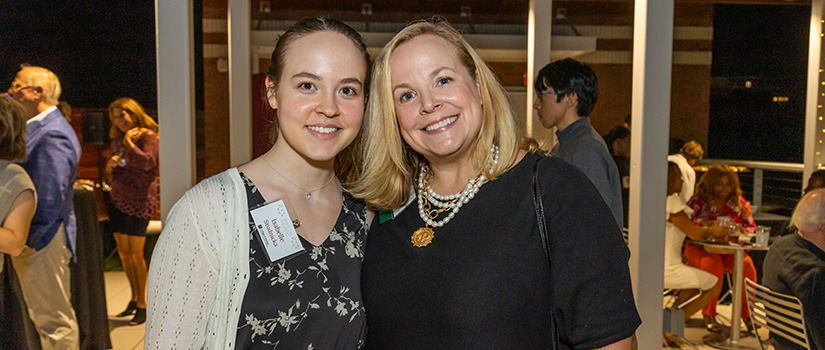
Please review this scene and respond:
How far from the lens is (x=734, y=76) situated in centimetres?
386

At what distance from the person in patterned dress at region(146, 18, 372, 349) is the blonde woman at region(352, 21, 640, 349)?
72 millimetres

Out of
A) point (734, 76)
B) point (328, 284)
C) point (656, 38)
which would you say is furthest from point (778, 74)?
point (328, 284)

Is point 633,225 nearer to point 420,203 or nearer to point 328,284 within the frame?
point 420,203

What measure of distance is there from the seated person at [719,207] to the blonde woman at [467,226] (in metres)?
3.11

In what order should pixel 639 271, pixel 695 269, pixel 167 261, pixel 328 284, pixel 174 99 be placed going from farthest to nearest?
pixel 695 269 < pixel 639 271 < pixel 174 99 < pixel 328 284 < pixel 167 261

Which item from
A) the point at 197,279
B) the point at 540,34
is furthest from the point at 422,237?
the point at 540,34

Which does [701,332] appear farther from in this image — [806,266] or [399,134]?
[399,134]

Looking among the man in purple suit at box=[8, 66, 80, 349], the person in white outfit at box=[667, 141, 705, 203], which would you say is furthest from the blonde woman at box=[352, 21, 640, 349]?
the person in white outfit at box=[667, 141, 705, 203]

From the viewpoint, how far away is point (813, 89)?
3713 millimetres

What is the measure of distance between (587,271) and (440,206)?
407mm

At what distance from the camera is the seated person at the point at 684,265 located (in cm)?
416

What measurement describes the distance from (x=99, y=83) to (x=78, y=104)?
0.14 m

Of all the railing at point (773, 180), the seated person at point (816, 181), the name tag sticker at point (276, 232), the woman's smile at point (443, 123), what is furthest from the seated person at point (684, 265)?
the name tag sticker at point (276, 232)

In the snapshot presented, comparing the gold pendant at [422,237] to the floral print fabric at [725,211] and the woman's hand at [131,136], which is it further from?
the floral print fabric at [725,211]
